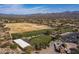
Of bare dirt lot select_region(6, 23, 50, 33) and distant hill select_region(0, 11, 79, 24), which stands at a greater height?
distant hill select_region(0, 11, 79, 24)

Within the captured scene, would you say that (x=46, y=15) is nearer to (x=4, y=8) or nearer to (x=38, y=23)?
(x=38, y=23)

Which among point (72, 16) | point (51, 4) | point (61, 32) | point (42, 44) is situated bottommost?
point (42, 44)

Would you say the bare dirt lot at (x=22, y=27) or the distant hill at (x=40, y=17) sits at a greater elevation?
the distant hill at (x=40, y=17)

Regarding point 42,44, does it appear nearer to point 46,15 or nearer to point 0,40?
point 46,15

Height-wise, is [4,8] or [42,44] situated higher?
[4,8]

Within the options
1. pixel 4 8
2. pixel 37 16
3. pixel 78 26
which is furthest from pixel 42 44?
pixel 4 8

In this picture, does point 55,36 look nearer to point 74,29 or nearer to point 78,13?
point 74,29
